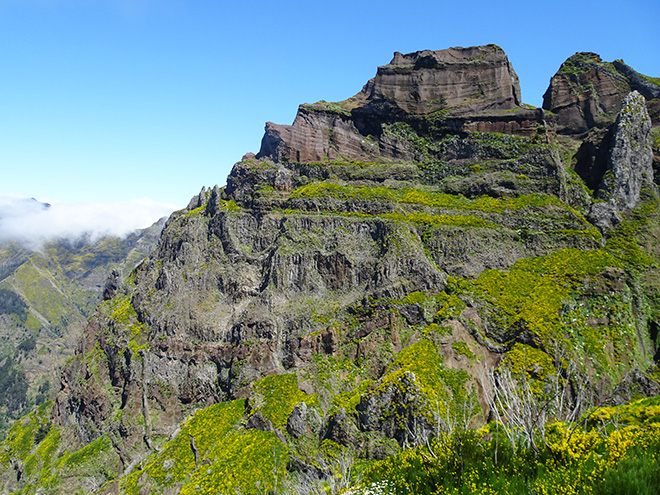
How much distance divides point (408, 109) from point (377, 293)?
226 feet

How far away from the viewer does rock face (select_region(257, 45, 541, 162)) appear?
115m

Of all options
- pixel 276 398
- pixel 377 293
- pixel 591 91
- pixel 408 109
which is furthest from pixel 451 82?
pixel 276 398

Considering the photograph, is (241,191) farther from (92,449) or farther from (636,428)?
(636,428)

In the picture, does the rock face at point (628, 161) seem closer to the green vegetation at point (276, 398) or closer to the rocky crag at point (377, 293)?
the rocky crag at point (377, 293)

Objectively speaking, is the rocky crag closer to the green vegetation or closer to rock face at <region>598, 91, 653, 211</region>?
the green vegetation

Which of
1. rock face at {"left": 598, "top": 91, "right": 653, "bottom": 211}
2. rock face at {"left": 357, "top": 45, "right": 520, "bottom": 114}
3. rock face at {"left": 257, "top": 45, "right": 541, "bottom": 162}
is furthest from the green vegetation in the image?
rock face at {"left": 357, "top": 45, "right": 520, "bottom": 114}

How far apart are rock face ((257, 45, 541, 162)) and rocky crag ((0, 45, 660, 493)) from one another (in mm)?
619

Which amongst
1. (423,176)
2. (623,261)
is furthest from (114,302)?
(623,261)

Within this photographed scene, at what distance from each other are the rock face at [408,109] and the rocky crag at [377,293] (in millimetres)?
619

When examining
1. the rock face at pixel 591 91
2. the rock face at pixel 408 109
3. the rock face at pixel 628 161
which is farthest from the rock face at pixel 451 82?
the rock face at pixel 628 161

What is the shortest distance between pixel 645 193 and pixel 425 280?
60053mm

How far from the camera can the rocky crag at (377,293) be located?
201ft

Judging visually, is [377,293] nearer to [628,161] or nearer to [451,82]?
[628,161]

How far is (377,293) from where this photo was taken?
7875 cm
